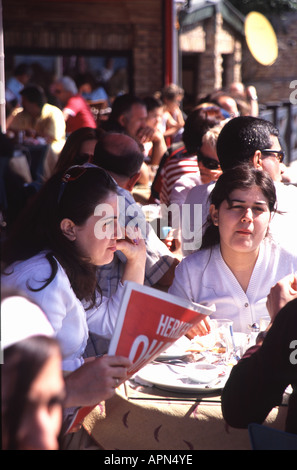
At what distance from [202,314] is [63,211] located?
682 millimetres

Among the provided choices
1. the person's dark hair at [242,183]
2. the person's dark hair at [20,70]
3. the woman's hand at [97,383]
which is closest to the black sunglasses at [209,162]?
the person's dark hair at [242,183]

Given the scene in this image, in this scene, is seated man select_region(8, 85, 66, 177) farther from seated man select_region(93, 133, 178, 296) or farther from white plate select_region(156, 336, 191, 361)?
white plate select_region(156, 336, 191, 361)

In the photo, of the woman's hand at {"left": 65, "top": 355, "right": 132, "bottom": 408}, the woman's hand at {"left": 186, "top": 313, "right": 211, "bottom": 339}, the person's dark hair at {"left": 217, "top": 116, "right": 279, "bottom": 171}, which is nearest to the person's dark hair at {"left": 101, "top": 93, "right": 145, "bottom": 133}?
the person's dark hair at {"left": 217, "top": 116, "right": 279, "bottom": 171}

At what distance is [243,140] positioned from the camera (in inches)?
129

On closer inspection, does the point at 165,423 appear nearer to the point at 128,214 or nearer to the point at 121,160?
the point at 128,214

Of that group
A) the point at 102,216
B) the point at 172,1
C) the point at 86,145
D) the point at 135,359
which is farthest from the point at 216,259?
the point at 172,1

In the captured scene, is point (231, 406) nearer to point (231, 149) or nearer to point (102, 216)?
point (102, 216)

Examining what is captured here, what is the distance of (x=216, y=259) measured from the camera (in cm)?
276

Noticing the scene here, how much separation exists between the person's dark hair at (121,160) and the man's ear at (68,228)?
4.16ft

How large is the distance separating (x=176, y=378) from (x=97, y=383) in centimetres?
45

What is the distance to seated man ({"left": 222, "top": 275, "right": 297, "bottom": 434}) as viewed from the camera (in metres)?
1.52

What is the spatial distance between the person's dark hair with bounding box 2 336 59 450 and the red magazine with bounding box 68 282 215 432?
1.91 feet

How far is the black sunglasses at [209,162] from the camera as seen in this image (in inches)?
157

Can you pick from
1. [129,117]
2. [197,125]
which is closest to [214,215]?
[197,125]
